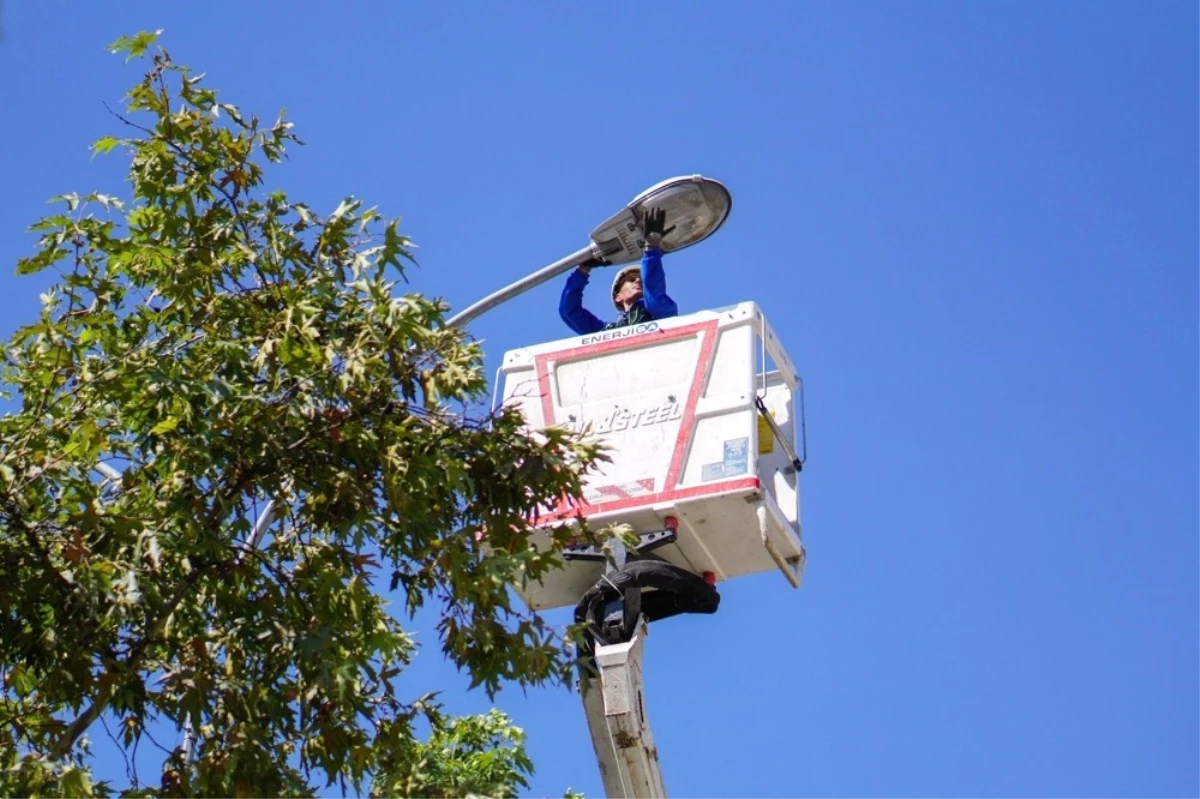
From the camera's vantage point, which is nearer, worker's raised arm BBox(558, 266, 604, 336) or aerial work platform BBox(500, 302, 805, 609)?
aerial work platform BBox(500, 302, 805, 609)

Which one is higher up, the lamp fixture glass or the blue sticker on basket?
the lamp fixture glass

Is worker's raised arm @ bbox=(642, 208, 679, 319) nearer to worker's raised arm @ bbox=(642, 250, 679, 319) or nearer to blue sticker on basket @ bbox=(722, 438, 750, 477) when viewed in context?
worker's raised arm @ bbox=(642, 250, 679, 319)

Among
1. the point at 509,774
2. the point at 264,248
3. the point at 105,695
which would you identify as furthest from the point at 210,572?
the point at 509,774

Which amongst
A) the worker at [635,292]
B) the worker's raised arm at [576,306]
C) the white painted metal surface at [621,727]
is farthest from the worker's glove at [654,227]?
the white painted metal surface at [621,727]

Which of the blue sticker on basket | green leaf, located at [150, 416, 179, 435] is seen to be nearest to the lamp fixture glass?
the blue sticker on basket

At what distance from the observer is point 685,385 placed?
510 inches

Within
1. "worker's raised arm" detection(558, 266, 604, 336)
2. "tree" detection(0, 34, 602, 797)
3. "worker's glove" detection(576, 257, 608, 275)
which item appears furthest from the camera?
"worker's raised arm" detection(558, 266, 604, 336)

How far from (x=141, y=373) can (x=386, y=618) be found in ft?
6.19

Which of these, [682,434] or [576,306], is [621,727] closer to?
[682,434]

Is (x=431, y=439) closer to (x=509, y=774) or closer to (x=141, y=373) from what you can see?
(x=141, y=373)

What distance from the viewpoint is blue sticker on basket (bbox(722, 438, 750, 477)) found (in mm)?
12492

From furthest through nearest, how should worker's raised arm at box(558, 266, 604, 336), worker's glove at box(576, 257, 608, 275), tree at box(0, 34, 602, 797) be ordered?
1. worker's raised arm at box(558, 266, 604, 336)
2. worker's glove at box(576, 257, 608, 275)
3. tree at box(0, 34, 602, 797)

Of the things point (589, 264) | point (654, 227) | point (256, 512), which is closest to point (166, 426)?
point (256, 512)

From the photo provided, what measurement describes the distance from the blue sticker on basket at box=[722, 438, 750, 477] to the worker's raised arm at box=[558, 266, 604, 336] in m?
2.00
